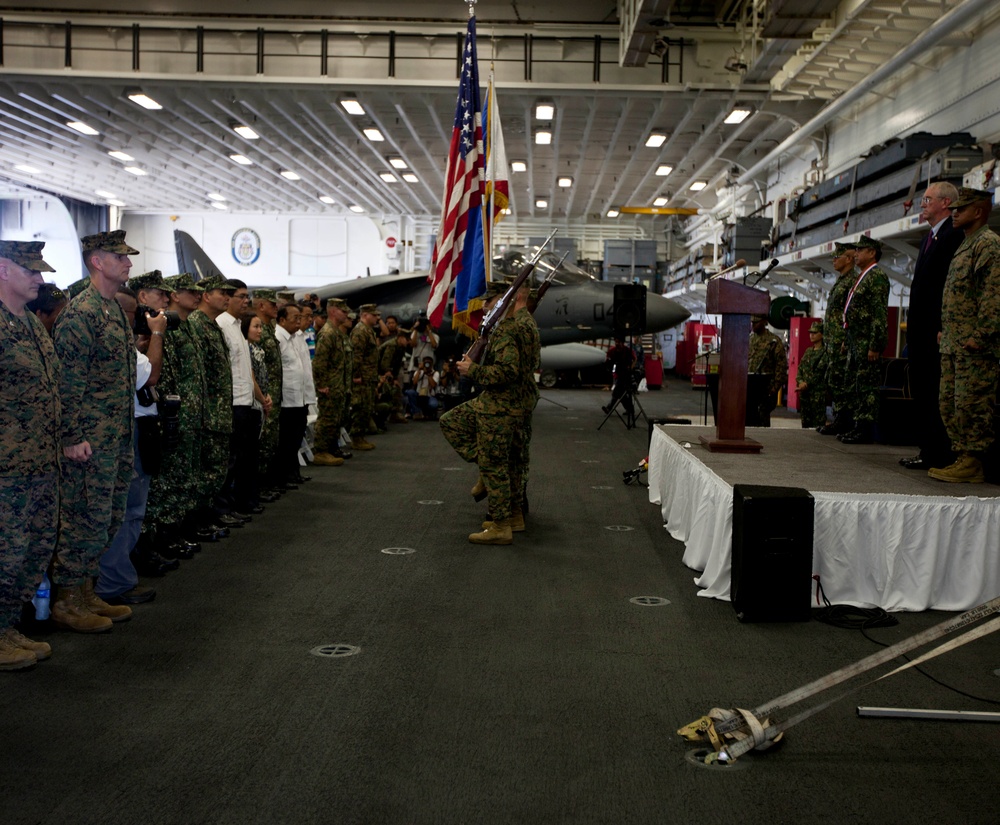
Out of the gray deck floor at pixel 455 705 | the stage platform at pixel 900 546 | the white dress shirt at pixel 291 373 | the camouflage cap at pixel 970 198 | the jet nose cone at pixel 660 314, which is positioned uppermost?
the camouflage cap at pixel 970 198

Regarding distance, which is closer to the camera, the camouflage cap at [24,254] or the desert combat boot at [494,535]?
the camouflage cap at [24,254]

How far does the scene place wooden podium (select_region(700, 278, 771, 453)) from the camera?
204 inches

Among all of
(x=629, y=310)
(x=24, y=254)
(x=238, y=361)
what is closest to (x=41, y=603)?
(x=24, y=254)

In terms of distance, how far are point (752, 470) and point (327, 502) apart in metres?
3.41

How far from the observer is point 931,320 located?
17.1ft

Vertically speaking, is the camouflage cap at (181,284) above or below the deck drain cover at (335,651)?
above

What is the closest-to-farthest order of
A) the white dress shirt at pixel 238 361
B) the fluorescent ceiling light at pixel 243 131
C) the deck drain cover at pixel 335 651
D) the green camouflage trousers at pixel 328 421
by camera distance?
the deck drain cover at pixel 335 651, the white dress shirt at pixel 238 361, the green camouflage trousers at pixel 328 421, the fluorescent ceiling light at pixel 243 131

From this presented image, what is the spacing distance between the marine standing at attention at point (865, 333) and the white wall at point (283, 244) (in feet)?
84.8

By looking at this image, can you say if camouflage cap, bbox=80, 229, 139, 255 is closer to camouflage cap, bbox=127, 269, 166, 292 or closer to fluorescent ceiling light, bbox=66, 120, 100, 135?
camouflage cap, bbox=127, 269, 166, 292

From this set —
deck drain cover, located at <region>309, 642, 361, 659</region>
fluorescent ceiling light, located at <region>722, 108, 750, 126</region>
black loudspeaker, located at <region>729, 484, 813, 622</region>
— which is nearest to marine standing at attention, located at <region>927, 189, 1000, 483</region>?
black loudspeaker, located at <region>729, 484, 813, 622</region>

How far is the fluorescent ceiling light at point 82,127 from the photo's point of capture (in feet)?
53.6

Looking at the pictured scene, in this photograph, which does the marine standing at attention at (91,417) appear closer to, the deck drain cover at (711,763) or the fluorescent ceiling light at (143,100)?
the deck drain cover at (711,763)

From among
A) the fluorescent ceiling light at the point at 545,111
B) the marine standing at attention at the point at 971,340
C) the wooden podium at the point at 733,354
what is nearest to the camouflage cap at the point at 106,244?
the wooden podium at the point at 733,354

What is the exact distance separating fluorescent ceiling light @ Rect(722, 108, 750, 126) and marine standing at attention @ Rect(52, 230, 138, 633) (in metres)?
12.5
